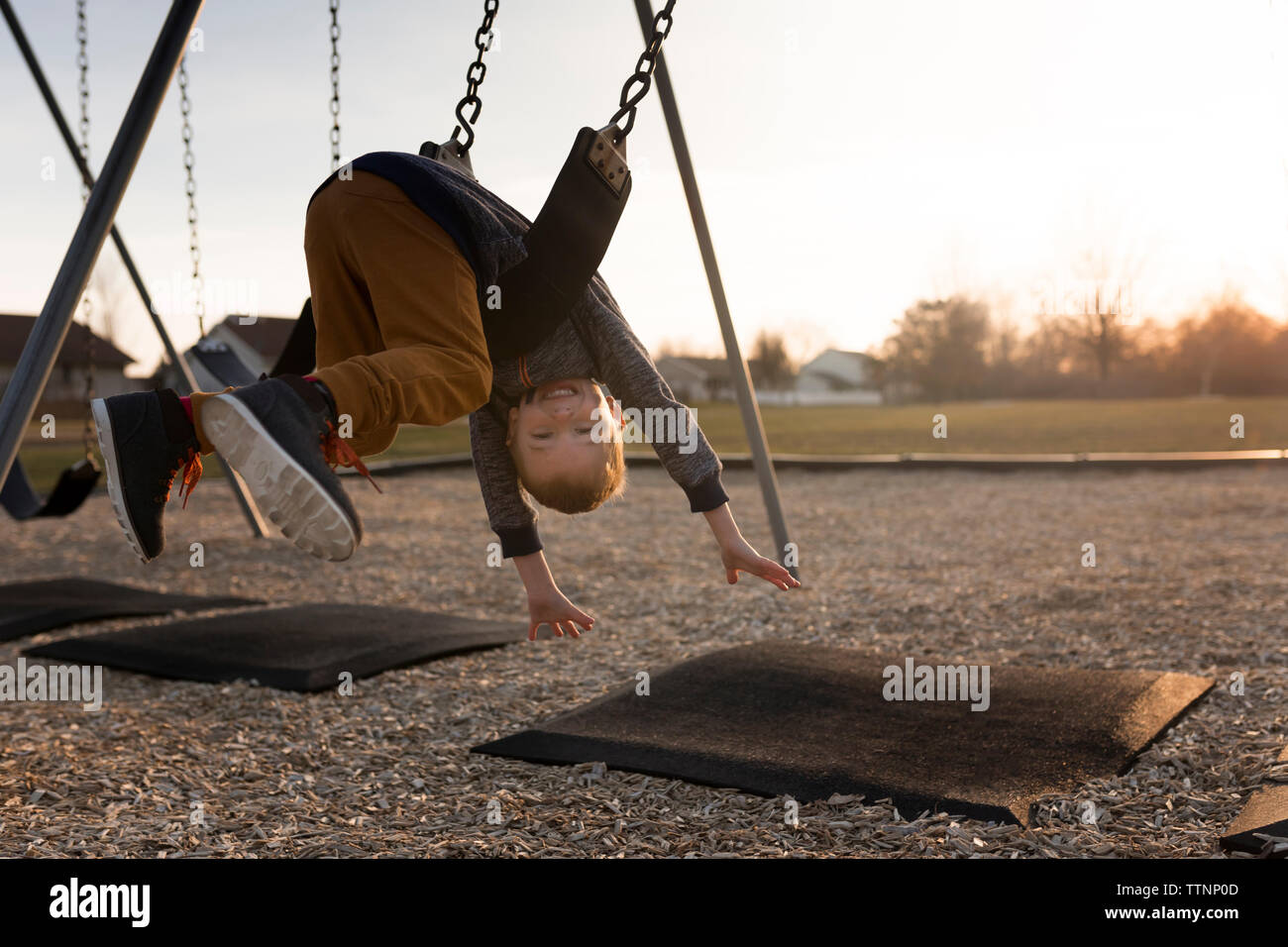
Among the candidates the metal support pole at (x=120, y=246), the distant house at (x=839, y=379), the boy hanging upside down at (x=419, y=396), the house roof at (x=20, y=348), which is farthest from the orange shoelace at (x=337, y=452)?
the distant house at (x=839, y=379)

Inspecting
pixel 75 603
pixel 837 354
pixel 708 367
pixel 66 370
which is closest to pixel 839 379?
pixel 837 354

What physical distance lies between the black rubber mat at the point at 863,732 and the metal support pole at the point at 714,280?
1.04 m

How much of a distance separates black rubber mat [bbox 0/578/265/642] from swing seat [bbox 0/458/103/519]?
512 millimetres

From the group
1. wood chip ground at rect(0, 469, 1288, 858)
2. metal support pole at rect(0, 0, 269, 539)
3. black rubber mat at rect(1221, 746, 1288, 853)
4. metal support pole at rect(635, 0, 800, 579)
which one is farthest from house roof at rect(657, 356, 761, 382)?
black rubber mat at rect(1221, 746, 1288, 853)

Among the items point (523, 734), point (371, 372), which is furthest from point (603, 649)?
point (371, 372)

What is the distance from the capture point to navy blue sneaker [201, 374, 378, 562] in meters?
1.82

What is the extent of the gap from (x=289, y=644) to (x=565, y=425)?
265cm

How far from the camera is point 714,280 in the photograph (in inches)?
170

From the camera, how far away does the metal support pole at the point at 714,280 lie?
400cm

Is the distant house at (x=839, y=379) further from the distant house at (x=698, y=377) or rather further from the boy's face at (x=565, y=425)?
the boy's face at (x=565, y=425)

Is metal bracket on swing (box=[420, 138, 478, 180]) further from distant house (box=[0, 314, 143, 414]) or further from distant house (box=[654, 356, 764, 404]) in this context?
distant house (box=[654, 356, 764, 404])

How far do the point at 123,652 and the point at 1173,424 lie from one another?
2090cm

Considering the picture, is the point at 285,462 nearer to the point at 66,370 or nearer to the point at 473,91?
the point at 473,91

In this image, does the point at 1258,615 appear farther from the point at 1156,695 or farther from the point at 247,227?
the point at 247,227
